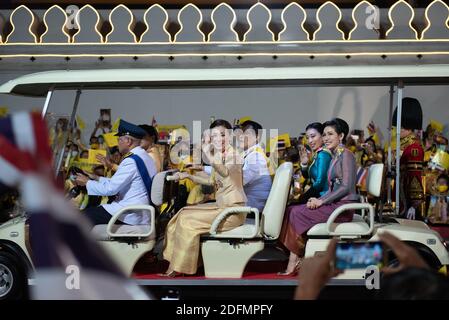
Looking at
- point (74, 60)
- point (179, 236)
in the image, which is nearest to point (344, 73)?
point (179, 236)

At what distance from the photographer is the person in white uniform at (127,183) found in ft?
17.3

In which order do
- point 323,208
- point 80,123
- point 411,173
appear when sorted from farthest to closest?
1. point 411,173
2. point 80,123
3. point 323,208

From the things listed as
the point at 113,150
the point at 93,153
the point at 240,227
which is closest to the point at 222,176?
the point at 240,227

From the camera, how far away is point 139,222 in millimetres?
5301

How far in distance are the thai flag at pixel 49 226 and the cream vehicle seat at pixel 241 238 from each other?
3328 millimetres

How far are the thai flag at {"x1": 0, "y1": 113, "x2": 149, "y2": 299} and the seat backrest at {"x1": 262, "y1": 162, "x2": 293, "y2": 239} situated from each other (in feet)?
11.2

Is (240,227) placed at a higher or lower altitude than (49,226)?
lower

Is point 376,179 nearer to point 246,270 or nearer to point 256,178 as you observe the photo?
point 256,178

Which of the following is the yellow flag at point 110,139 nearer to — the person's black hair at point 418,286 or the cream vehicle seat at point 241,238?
the cream vehicle seat at point 241,238

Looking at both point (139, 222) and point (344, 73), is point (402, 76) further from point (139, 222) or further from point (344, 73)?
point (139, 222)

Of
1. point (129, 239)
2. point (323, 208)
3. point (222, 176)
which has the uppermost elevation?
point (222, 176)

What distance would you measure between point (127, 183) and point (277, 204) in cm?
122

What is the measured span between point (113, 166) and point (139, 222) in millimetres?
838

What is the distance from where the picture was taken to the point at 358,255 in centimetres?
211
